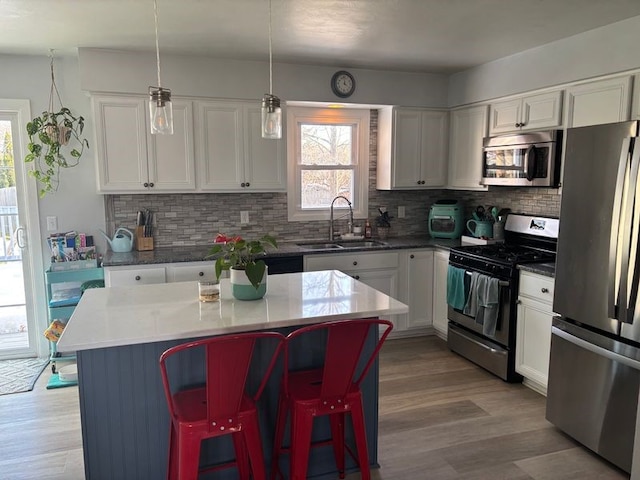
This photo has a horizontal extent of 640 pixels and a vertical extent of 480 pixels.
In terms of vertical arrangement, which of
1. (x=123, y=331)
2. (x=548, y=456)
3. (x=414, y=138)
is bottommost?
(x=548, y=456)

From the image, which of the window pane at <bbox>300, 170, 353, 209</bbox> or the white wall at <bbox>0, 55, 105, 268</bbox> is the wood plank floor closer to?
the white wall at <bbox>0, 55, 105, 268</bbox>

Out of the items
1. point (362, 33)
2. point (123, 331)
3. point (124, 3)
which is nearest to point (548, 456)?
point (123, 331)

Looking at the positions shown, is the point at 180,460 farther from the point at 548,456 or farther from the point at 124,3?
the point at 124,3

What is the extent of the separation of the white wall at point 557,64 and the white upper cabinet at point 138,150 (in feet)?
8.15

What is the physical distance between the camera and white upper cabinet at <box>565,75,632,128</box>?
2.99 metres

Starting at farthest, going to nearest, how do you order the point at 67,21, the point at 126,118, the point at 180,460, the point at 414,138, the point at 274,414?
the point at 414,138 < the point at 126,118 < the point at 67,21 < the point at 274,414 < the point at 180,460

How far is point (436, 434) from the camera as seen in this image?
2.90 metres

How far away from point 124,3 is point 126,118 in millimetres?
1283

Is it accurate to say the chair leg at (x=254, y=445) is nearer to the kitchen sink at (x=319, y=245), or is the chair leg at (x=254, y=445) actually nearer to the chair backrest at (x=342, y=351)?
the chair backrest at (x=342, y=351)

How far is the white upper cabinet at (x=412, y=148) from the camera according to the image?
455cm

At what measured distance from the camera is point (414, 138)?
4.61m

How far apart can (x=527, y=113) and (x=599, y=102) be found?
0.65 metres

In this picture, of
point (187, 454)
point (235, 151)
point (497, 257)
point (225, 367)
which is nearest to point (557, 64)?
point (497, 257)

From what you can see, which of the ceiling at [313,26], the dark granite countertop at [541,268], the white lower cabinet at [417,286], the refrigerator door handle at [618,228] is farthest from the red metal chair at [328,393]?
the white lower cabinet at [417,286]
